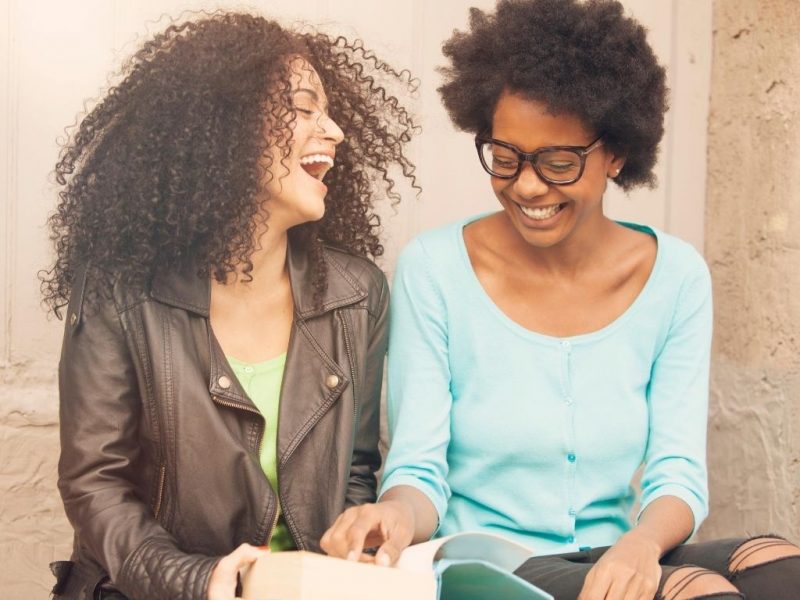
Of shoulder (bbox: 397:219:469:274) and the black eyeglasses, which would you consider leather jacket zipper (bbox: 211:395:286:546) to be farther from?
the black eyeglasses

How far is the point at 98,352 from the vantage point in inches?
89.5

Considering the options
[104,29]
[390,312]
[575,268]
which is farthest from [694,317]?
[104,29]

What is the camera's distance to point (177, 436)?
2.29 m

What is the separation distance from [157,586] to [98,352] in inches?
18.2

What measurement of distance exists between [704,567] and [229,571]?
860 mm

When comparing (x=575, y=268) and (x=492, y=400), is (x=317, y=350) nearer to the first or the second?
(x=492, y=400)

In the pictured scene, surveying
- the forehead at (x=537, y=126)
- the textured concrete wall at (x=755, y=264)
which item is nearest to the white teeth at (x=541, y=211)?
the forehead at (x=537, y=126)

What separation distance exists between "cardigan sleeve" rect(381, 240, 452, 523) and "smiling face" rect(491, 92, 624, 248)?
0.25m

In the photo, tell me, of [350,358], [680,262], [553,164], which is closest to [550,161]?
[553,164]

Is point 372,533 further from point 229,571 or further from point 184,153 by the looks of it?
point 184,153

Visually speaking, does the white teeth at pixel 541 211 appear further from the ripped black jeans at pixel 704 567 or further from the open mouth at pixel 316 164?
the ripped black jeans at pixel 704 567

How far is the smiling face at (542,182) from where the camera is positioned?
231 cm

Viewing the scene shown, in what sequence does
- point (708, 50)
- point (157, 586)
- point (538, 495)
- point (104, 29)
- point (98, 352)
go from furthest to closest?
1. point (708, 50)
2. point (104, 29)
3. point (538, 495)
4. point (98, 352)
5. point (157, 586)

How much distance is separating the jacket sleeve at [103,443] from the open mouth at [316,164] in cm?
48
